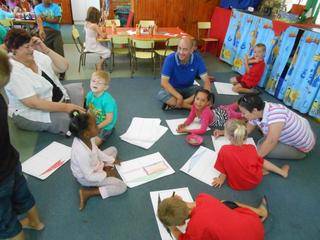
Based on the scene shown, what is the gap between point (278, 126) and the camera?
2014mm

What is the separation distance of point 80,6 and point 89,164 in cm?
754

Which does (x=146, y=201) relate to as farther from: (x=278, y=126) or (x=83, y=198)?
(x=278, y=126)

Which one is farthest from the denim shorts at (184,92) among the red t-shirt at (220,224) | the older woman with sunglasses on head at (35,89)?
the red t-shirt at (220,224)

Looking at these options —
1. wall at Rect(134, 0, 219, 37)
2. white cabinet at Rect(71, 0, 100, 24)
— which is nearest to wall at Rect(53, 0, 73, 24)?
white cabinet at Rect(71, 0, 100, 24)

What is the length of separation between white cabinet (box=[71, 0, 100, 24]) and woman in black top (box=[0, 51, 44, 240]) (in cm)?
758

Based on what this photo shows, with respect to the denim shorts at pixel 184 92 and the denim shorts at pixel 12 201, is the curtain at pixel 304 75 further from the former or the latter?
the denim shorts at pixel 12 201

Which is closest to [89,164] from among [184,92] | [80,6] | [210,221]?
[210,221]

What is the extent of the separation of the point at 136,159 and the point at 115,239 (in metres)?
0.80

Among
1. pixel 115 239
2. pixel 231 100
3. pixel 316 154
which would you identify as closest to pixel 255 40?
pixel 231 100

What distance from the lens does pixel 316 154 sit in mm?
2541

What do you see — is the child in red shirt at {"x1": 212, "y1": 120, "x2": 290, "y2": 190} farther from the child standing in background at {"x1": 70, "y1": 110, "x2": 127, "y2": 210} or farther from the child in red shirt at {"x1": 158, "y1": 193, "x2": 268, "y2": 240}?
the child standing in background at {"x1": 70, "y1": 110, "x2": 127, "y2": 210}

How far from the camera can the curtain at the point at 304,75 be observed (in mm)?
3088

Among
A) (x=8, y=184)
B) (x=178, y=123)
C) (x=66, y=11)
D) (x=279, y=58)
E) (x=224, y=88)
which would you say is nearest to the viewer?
(x=8, y=184)

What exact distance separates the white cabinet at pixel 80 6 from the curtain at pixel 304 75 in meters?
6.53
